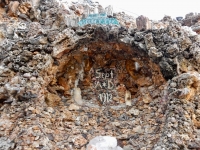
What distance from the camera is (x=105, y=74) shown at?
28.4 feet

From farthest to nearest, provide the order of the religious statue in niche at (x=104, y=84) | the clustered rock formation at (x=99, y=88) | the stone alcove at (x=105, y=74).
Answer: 1. the religious statue in niche at (x=104, y=84)
2. the stone alcove at (x=105, y=74)
3. the clustered rock formation at (x=99, y=88)

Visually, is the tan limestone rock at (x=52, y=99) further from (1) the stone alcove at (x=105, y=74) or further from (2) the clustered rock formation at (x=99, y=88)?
(1) the stone alcove at (x=105, y=74)

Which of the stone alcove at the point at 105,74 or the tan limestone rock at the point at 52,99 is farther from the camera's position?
the stone alcove at the point at 105,74

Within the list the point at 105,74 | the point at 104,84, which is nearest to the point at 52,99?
the point at 104,84

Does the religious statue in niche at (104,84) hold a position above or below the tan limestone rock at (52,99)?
above

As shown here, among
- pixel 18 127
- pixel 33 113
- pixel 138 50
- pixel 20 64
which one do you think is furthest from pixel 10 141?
pixel 138 50

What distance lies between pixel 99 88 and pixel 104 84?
0.67 feet

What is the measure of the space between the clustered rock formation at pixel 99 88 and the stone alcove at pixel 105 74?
0.10 ft

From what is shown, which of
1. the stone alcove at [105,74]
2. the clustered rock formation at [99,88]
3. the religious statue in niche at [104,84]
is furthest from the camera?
the religious statue in niche at [104,84]

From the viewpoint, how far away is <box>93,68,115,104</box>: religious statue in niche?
8352 mm

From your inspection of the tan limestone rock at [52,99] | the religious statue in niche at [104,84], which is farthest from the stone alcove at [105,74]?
the tan limestone rock at [52,99]

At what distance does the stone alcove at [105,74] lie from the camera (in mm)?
8234

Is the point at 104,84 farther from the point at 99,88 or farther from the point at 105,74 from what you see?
the point at 105,74

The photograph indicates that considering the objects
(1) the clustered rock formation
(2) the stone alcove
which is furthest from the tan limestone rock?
(2) the stone alcove
